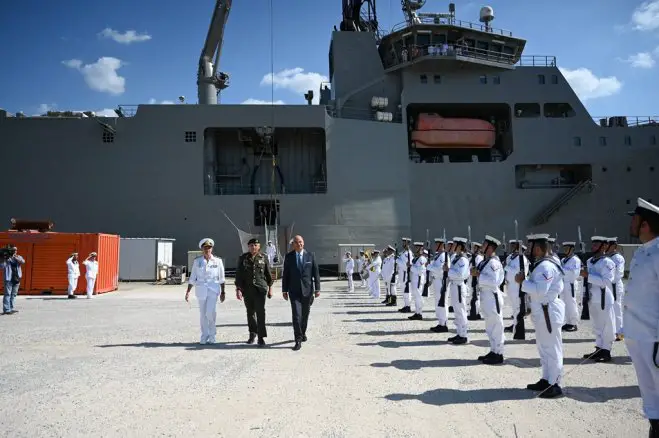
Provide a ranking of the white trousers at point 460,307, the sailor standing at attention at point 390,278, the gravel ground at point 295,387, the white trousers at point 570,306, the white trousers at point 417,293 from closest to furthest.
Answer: the gravel ground at point 295,387, the white trousers at point 460,307, the white trousers at point 570,306, the white trousers at point 417,293, the sailor standing at attention at point 390,278

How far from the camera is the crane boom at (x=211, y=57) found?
23.0 meters

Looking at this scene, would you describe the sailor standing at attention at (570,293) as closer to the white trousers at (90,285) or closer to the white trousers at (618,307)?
the white trousers at (618,307)

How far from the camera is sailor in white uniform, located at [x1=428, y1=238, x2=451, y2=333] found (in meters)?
7.77

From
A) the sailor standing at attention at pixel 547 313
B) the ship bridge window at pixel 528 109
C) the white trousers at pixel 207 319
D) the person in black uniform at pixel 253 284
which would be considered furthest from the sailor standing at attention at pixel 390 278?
the ship bridge window at pixel 528 109

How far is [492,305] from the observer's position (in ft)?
18.6

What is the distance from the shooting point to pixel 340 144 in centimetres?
2175

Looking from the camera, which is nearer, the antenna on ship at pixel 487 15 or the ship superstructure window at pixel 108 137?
the ship superstructure window at pixel 108 137

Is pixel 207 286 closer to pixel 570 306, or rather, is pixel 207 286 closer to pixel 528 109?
pixel 570 306

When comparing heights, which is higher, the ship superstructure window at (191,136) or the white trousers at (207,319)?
the ship superstructure window at (191,136)

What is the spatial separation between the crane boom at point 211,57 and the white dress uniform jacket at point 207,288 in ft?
58.5

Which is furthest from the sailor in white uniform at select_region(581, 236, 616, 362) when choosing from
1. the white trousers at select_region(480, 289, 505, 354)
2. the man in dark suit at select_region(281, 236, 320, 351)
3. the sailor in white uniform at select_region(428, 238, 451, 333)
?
the man in dark suit at select_region(281, 236, 320, 351)

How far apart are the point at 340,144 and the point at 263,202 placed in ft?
15.0

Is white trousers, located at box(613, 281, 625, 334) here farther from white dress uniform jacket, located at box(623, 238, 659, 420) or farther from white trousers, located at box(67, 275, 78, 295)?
white trousers, located at box(67, 275, 78, 295)

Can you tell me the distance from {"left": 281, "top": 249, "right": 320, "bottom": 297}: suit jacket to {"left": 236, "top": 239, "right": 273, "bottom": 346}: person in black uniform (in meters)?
0.35
